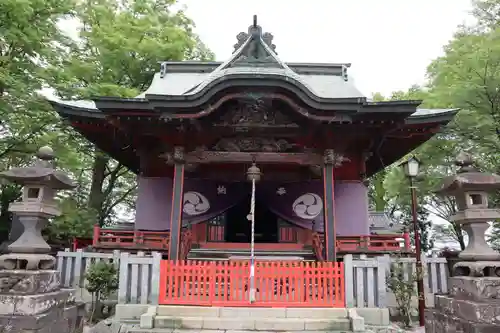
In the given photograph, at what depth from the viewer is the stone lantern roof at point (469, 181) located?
18.4 feet

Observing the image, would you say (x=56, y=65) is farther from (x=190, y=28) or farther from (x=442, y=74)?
(x=442, y=74)

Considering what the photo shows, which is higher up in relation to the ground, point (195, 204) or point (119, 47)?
point (119, 47)

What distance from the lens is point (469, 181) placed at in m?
5.58

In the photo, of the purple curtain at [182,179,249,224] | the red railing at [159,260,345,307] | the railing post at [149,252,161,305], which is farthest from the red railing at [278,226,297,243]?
the railing post at [149,252,161,305]

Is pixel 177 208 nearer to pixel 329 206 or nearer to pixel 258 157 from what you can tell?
pixel 258 157

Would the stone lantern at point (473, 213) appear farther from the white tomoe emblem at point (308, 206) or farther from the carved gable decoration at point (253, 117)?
the white tomoe emblem at point (308, 206)

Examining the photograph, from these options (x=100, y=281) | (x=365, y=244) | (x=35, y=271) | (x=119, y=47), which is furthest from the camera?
(x=119, y=47)

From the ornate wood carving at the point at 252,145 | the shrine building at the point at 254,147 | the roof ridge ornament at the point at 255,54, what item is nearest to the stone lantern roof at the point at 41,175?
the shrine building at the point at 254,147

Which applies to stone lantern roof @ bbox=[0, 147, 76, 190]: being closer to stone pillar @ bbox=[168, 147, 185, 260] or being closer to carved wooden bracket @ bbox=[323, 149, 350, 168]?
stone pillar @ bbox=[168, 147, 185, 260]

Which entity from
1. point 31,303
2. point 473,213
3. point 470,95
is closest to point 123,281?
point 31,303

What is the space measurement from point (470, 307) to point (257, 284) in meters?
3.50

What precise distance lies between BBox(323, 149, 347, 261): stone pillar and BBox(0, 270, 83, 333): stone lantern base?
523 centimetres

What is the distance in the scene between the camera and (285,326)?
627 cm

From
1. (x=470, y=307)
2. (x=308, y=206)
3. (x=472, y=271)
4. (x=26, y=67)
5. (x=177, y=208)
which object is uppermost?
(x=26, y=67)
